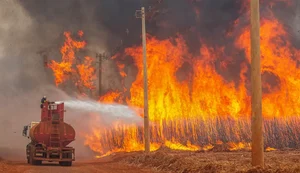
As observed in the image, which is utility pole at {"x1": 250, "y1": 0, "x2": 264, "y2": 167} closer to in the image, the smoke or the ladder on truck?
Result: the ladder on truck

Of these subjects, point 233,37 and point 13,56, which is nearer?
point 233,37

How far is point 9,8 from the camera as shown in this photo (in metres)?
63.1

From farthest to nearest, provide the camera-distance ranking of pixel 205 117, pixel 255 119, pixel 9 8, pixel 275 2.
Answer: pixel 9 8 → pixel 275 2 → pixel 205 117 → pixel 255 119

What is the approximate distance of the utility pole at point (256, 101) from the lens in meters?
18.9

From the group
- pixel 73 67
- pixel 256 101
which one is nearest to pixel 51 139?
pixel 256 101

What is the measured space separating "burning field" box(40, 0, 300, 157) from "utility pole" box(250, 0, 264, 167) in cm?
3086

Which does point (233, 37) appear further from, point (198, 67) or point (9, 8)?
point (9, 8)

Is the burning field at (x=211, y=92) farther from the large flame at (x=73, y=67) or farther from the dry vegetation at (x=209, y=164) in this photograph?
the dry vegetation at (x=209, y=164)

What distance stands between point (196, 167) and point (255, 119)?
5.97 meters

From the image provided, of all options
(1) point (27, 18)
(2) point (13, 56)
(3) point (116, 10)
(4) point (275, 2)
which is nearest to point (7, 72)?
(2) point (13, 56)

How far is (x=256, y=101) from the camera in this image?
62.4 feet

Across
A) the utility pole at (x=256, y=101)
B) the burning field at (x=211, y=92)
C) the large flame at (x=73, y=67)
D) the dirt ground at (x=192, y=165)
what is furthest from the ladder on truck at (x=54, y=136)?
the large flame at (x=73, y=67)

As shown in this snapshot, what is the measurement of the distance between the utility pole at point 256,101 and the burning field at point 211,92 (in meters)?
30.9

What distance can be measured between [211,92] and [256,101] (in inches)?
1275
